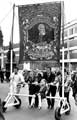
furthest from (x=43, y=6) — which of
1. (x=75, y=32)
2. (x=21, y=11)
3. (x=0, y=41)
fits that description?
(x=75, y=32)

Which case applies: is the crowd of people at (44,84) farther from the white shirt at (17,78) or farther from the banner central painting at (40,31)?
the banner central painting at (40,31)

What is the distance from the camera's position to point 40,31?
8.02 m

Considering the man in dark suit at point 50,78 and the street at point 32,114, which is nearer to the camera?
the street at point 32,114

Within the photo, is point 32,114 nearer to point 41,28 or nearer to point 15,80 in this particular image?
point 15,80

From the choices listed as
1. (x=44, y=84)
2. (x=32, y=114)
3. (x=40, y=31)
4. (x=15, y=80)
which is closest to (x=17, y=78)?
(x=15, y=80)

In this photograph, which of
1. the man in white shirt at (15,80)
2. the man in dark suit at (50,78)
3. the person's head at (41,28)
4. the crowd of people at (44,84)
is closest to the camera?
the person's head at (41,28)

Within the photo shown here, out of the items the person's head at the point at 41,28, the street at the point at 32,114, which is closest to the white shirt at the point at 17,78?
the street at the point at 32,114

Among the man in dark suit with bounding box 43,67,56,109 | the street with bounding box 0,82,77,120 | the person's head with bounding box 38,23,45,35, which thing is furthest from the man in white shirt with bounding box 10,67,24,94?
the person's head with bounding box 38,23,45,35

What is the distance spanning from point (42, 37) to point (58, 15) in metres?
0.83

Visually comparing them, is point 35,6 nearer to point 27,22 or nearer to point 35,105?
point 27,22

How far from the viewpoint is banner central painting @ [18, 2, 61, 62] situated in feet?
25.8

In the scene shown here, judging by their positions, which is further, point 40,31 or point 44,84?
point 44,84

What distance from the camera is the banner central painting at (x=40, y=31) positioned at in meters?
7.86

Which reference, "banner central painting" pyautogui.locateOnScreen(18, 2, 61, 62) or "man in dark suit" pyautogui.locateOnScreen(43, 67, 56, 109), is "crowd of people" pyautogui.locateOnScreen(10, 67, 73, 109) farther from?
"banner central painting" pyautogui.locateOnScreen(18, 2, 61, 62)
